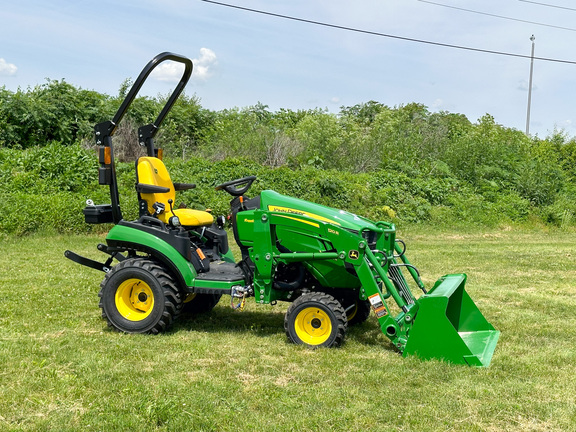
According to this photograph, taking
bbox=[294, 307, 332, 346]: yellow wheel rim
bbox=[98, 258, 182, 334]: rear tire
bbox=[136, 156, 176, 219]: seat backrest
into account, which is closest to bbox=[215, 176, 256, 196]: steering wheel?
bbox=[136, 156, 176, 219]: seat backrest

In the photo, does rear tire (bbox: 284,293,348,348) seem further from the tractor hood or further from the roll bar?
the roll bar

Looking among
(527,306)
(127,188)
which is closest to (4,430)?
(527,306)

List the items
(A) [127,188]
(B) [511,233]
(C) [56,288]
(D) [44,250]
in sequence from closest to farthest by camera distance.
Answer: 1. (C) [56,288]
2. (D) [44,250]
3. (A) [127,188]
4. (B) [511,233]

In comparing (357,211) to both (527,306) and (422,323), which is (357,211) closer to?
(527,306)

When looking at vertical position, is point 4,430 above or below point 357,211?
below

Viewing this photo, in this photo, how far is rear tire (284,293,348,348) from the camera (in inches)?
221

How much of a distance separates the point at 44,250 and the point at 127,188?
3848 millimetres

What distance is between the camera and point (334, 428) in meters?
3.92

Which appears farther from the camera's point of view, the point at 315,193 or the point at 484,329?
the point at 315,193

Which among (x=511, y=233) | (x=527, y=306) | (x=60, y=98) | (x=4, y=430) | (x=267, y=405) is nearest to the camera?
(x=4, y=430)

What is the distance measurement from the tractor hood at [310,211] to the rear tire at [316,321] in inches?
27.2

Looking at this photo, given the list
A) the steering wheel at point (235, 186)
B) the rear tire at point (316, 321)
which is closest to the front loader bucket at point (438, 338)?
the rear tire at point (316, 321)

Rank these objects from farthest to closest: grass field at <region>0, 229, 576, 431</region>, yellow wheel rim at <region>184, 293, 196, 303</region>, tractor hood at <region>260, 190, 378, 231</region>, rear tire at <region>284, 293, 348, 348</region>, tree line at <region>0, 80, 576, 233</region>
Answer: tree line at <region>0, 80, 576, 233</region> < yellow wheel rim at <region>184, 293, 196, 303</region> < tractor hood at <region>260, 190, 378, 231</region> < rear tire at <region>284, 293, 348, 348</region> < grass field at <region>0, 229, 576, 431</region>

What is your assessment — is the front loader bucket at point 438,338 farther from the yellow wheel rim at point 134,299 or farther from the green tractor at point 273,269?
the yellow wheel rim at point 134,299
